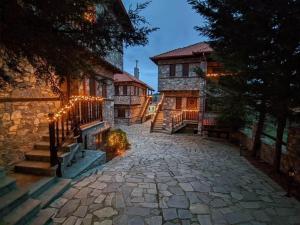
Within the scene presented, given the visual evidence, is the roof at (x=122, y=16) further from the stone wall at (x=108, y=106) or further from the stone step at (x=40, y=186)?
the stone wall at (x=108, y=106)

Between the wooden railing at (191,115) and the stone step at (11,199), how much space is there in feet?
49.6

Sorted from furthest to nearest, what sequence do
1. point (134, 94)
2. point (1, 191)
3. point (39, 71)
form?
1. point (134, 94)
2. point (1, 191)
3. point (39, 71)

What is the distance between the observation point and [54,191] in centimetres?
454

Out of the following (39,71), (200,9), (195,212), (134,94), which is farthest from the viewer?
(134,94)

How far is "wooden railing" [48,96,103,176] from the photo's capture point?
515 cm

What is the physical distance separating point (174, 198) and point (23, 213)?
124 inches

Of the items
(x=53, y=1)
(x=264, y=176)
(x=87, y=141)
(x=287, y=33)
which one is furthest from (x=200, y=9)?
(x=87, y=141)

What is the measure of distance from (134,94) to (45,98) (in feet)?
59.8

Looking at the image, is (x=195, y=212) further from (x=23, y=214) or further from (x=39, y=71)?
(x=39, y=71)

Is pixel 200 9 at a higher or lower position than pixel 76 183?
higher

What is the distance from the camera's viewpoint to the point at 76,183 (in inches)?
210

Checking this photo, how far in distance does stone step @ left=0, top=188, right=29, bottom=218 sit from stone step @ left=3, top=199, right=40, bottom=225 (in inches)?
2.6

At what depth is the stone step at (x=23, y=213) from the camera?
10.6ft

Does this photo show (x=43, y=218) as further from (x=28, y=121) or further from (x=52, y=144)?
(x=28, y=121)
